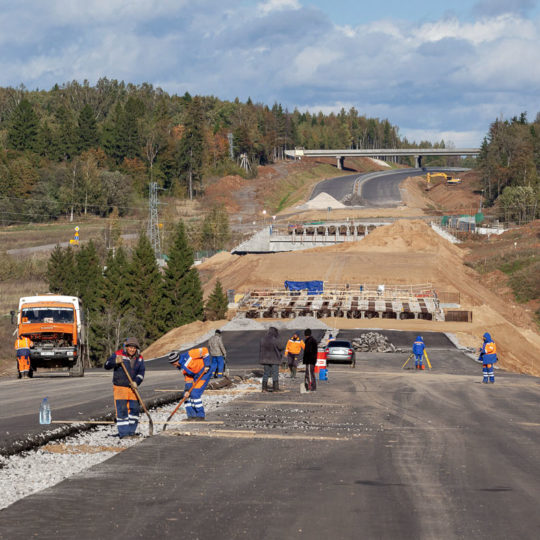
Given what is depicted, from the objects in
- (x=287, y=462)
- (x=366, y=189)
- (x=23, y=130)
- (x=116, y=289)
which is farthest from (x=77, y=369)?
(x=23, y=130)

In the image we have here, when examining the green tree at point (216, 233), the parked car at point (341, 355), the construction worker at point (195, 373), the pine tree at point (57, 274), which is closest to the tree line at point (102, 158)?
the green tree at point (216, 233)

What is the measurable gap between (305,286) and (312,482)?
71.1 metres

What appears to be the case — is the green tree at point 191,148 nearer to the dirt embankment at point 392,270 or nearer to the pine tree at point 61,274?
the dirt embankment at point 392,270

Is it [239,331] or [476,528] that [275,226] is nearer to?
[239,331]

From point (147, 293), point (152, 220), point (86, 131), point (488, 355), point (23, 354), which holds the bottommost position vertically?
point (147, 293)

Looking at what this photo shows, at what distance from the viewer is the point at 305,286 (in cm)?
8344

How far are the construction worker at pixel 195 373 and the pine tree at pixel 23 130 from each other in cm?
16582

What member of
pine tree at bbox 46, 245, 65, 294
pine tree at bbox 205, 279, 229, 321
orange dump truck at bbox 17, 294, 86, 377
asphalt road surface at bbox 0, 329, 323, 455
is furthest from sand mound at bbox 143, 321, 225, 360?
pine tree at bbox 46, 245, 65, 294

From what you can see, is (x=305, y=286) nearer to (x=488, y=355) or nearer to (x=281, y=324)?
(x=281, y=324)

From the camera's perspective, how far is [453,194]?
177000 mm

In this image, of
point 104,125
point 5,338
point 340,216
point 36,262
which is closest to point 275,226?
point 340,216

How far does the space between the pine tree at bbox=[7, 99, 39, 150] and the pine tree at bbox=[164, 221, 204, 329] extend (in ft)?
344

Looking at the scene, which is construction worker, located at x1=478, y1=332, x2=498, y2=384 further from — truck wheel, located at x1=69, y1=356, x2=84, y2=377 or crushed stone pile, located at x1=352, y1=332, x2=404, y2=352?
crushed stone pile, located at x1=352, y1=332, x2=404, y2=352

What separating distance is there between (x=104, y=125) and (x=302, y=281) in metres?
115
